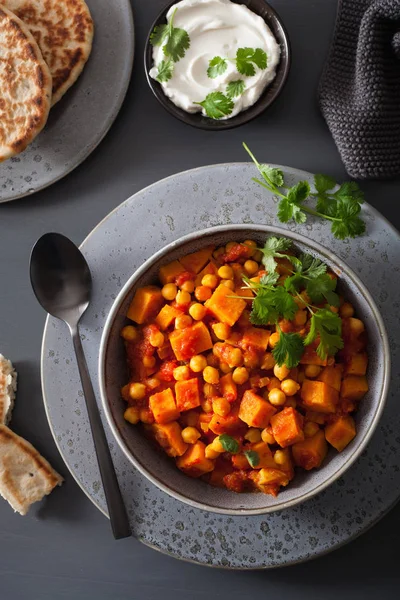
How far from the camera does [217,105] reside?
315 centimetres

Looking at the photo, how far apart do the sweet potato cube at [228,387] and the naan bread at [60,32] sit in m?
1.79

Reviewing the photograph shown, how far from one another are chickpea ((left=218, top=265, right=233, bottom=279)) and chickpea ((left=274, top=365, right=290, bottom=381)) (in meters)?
0.47

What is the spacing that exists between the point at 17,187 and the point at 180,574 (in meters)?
2.24

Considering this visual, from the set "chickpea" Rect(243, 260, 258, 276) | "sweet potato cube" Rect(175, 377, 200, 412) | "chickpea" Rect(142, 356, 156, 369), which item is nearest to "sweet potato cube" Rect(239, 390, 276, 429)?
"sweet potato cube" Rect(175, 377, 200, 412)

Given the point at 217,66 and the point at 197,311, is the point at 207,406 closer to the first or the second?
the point at 197,311

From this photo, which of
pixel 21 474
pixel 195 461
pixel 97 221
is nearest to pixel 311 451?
pixel 195 461

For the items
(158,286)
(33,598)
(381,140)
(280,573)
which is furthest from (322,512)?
(381,140)

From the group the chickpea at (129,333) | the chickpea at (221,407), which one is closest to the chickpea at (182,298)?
the chickpea at (129,333)

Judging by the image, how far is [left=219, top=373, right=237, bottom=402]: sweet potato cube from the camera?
276 centimetres

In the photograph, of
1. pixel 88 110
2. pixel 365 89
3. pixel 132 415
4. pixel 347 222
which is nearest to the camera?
pixel 132 415

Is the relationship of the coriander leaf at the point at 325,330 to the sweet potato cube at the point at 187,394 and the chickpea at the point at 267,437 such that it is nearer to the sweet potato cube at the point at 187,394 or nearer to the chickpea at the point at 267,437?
the chickpea at the point at 267,437

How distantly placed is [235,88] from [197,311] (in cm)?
119

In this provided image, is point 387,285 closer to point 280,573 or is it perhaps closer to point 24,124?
point 280,573

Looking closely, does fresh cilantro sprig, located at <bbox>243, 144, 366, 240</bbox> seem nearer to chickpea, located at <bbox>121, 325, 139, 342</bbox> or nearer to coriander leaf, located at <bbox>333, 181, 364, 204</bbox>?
coriander leaf, located at <bbox>333, 181, 364, 204</bbox>
